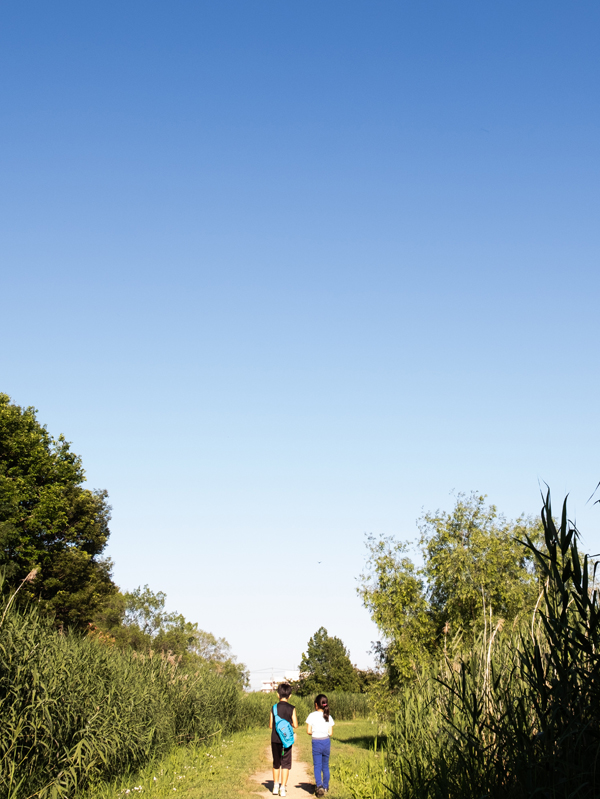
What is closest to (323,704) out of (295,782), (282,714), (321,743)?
(321,743)

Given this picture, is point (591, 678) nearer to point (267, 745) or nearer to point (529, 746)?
point (529, 746)

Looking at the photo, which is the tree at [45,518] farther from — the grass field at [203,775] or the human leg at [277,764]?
the human leg at [277,764]

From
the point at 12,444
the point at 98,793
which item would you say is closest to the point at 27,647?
the point at 98,793

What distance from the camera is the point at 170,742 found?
597 inches

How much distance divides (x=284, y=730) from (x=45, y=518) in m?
26.7

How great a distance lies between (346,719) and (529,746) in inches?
1923

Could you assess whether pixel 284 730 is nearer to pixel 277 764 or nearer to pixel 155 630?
pixel 277 764

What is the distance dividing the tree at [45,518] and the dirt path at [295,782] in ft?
65.6

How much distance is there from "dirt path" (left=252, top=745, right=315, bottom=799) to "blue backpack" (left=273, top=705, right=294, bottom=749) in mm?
925

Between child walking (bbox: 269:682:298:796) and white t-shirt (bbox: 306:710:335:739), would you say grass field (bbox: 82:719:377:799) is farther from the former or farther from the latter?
white t-shirt (bbox: 306:710:335:739)

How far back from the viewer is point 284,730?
10906 mm

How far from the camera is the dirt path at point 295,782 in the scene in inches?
447

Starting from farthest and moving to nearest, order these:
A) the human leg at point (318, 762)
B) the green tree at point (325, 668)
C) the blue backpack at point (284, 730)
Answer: the green tree at point (325, 668), the human leg at point (318, 762), the blue backpack at point (284, 730)

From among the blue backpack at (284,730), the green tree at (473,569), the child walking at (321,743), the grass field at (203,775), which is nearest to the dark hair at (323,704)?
the child walking at (321,743)
